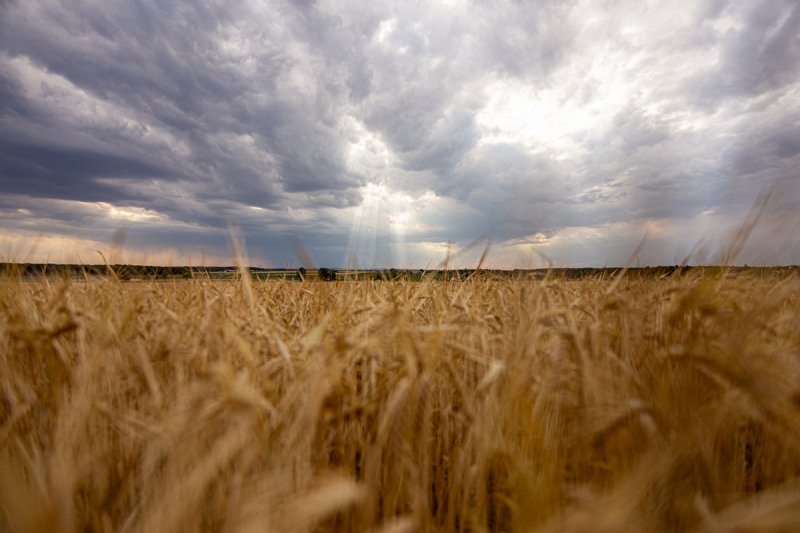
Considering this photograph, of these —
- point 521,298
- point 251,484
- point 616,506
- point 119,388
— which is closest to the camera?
point 616,506

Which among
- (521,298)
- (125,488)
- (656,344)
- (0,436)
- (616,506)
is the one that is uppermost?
(521,298)

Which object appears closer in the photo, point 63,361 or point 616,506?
point 616,506

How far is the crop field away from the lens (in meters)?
1.19

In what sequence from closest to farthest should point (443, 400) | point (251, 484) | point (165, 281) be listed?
point (251, 484) < point (443, 400) < point (165, 281)

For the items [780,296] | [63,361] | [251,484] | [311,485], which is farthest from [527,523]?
[63,361]

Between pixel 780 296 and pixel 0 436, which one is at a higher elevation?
pixel 780 296

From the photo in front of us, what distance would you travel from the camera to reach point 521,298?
9.68 feet

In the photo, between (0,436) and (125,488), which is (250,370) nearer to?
(125,488)

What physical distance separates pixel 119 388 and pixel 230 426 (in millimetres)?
972

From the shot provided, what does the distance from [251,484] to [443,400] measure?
3.94 ft

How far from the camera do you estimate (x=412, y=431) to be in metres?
1.76

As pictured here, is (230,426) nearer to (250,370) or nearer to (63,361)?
(250,370)

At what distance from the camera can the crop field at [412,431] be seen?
1191mm

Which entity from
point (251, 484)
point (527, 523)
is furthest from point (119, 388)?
point (527, 523)
